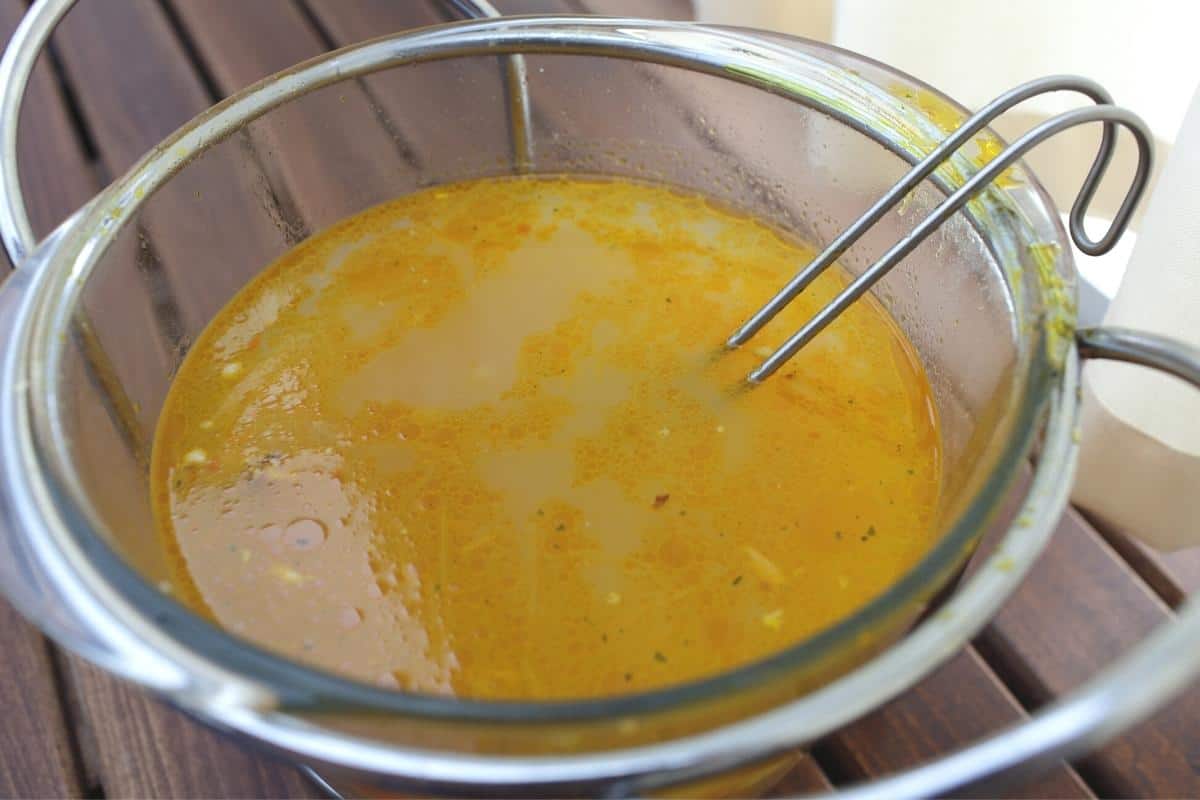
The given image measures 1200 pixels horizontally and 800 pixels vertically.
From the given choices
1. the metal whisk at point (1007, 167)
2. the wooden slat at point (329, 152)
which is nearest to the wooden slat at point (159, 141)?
the wooden slat at point (329, 152)

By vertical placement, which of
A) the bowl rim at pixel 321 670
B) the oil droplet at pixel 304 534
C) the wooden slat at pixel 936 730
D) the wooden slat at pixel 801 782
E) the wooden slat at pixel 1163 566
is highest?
the bowl rim at pixel 321 670

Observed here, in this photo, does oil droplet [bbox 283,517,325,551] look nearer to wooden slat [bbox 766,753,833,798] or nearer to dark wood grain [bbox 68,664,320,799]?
dark wood grain [bbox 68,664,320,799]

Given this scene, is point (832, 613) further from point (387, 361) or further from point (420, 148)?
point (420, 148)

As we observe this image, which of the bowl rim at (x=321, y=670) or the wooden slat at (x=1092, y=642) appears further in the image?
the wooden slat at (x=1092, y=642)

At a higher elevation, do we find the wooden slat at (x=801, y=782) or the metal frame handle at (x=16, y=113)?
the metal frame handle at (x=16, y=113)

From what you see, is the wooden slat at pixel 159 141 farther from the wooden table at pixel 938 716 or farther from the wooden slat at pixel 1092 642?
the wooden slat at pixel 1092 642

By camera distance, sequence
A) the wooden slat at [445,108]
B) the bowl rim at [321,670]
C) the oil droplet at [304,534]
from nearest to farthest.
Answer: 1. the bowl rim at [321,670]
2. the oil droplet at [304,534]
3. the wooden slat at [445,108]

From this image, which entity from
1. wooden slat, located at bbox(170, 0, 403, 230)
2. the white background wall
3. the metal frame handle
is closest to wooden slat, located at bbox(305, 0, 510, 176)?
wooden slat, located at bbox(170, 0, 403, 230)

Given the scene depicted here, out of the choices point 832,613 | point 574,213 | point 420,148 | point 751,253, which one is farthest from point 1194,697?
point 420,148

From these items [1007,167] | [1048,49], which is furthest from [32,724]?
[1048,49]
